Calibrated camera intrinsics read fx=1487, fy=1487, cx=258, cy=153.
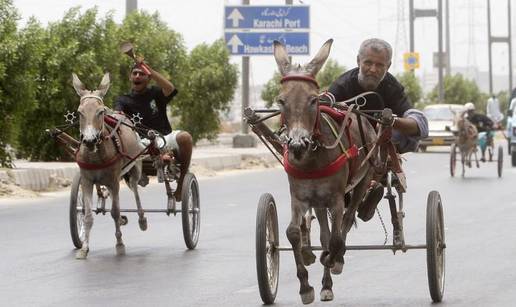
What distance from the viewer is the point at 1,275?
12484 mm

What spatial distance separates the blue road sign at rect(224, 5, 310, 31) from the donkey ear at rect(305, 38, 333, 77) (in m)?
34.4

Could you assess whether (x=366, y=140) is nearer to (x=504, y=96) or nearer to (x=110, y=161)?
(x=110, y=161)

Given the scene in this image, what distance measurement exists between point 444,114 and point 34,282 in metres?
40.7

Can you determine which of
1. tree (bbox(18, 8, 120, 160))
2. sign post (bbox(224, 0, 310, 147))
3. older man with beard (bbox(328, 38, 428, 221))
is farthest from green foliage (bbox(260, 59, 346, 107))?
older man with beard (bbox(328, 38, 428, 221))

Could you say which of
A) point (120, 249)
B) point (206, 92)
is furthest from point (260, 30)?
point (120, 249)

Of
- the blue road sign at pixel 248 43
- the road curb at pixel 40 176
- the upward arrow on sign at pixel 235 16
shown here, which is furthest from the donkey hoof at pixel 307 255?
the upward arrow on sign at pixel 235 16

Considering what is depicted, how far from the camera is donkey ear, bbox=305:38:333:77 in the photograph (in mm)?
9375

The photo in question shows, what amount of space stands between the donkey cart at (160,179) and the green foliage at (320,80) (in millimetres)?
36139

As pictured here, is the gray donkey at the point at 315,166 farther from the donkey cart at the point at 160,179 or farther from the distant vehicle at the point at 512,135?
the distant vehicle at the point at 512,135

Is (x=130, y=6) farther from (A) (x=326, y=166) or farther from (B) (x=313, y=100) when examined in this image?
(B) (x=313, y=100)

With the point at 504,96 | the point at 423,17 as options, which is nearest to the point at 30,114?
the point at 423,17

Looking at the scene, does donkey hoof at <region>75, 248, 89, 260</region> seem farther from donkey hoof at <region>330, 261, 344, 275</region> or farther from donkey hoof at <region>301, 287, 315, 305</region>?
donkey hoof at <region>301, 287, 315, 305</region>

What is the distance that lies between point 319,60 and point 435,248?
1.87m

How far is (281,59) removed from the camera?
9.45 metres
